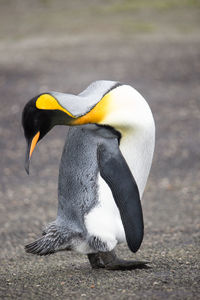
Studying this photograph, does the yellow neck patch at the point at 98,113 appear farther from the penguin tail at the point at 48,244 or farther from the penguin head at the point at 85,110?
the penguin tail at the point at 48,244

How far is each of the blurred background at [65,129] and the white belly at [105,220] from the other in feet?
0.69

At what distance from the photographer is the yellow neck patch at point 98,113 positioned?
309 cm

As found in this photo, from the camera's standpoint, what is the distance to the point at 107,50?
1227 centimetres

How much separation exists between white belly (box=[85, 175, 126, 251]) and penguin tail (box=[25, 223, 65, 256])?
0.18 m

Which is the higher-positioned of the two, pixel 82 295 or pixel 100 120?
pixel 100 120

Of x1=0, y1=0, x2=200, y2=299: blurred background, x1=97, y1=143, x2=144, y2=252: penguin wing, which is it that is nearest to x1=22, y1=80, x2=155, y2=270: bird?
x1=97, y1=143, x2=144, y2=252: penguin wing

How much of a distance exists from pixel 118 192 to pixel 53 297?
2.23ft

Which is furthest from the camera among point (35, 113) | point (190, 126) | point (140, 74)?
point (140, 74)

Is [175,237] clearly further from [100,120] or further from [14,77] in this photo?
[14,77]

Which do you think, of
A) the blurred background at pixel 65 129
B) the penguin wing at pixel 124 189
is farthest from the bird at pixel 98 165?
the blurred background at pixel 65 129

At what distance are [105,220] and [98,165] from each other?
0.31 m

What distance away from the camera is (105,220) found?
321 cm

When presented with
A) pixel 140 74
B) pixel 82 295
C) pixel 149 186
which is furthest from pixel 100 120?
pixel 140 74

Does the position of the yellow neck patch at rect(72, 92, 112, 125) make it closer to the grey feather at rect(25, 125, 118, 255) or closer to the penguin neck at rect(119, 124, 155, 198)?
the grey feather at rect(25, 125, 118, 255)
